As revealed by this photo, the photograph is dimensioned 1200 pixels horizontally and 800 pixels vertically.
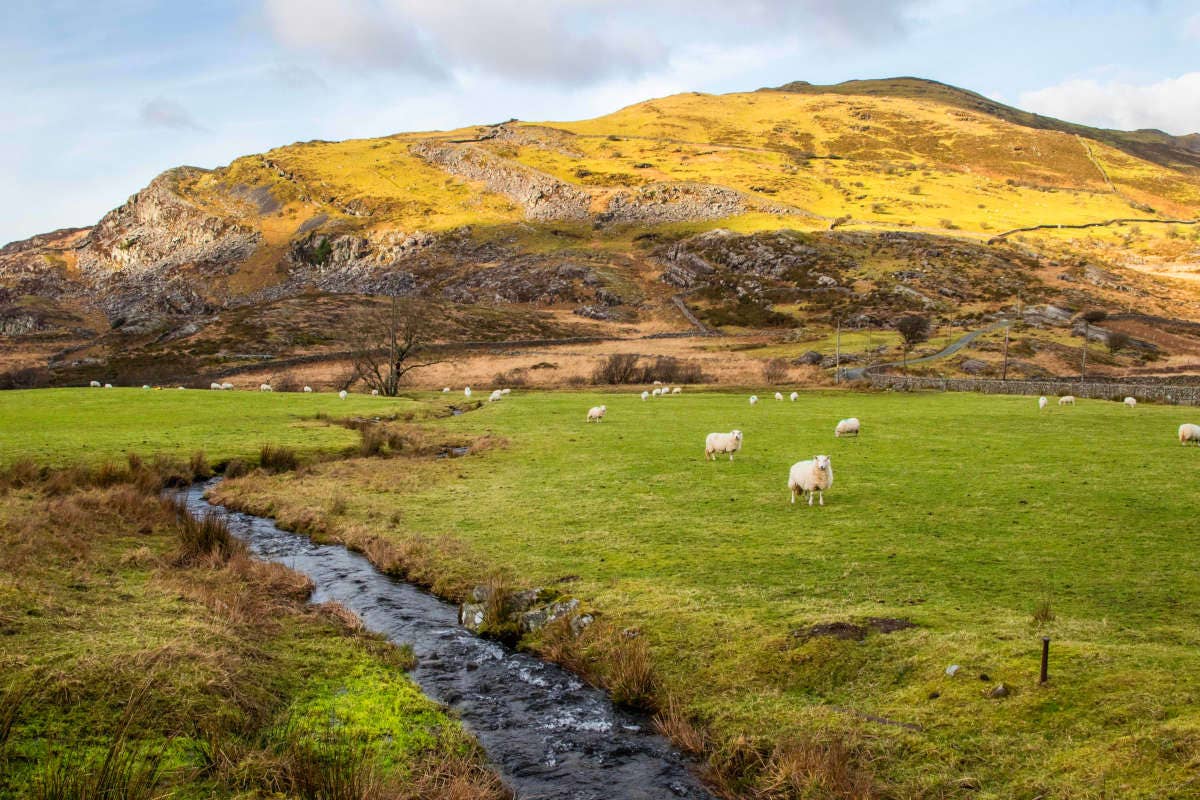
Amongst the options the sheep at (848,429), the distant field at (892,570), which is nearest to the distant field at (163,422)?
the distant field at (892,570)

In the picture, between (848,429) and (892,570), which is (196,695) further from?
(848,429)

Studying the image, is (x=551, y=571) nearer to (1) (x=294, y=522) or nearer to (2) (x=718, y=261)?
(1) (x=294, y=522)

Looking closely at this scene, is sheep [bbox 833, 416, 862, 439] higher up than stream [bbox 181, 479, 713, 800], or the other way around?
sheep [bbox 833, 416, 862, 439]

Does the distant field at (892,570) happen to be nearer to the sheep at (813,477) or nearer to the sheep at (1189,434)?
the sheep at (1189,434)

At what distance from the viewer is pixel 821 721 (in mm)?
9719

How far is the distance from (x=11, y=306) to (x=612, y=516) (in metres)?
191

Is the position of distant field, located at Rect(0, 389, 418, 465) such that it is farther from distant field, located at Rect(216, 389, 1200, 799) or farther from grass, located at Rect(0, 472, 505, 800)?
grass, located at Rect(0, 472, 505, 800)

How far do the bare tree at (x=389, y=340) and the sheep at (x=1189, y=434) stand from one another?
55.3 meters

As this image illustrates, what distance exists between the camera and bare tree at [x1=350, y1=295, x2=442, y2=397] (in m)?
78.4

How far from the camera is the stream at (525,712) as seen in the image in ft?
30.9

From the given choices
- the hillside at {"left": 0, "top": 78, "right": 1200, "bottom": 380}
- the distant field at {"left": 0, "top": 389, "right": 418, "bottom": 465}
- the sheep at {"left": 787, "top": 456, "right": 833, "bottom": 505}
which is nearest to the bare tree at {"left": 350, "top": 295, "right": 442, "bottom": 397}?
the hillside at {"left": 0, "top": 78, "right": 1200, "bottom": 380}

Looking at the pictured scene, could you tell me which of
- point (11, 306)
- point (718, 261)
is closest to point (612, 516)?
point (718, 261)

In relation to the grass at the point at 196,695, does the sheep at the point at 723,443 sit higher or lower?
higher

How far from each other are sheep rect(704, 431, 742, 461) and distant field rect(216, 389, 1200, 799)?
2.61 feet
